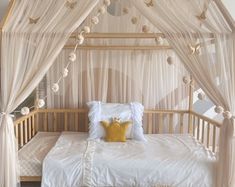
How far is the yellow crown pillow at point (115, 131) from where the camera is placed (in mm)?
3350

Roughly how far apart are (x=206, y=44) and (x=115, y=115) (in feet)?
→ 4.87

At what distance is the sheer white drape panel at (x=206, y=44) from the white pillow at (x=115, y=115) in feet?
3.88

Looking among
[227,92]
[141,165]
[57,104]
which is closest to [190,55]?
[227,92]

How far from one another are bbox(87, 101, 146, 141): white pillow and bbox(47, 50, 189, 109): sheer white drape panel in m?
0.20

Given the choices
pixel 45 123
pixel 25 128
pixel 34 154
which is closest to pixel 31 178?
pixel 34 154

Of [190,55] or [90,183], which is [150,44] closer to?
[190,55]

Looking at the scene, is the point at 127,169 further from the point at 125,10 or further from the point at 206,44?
the point at 125,10

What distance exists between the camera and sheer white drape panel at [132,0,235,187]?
242cm

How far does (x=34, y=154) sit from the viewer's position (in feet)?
→ 9.61

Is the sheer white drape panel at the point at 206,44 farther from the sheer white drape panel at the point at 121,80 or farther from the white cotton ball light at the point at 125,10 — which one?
the sheer white drape panel at the point at 121,80

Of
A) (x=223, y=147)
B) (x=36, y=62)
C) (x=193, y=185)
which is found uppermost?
(x=36, y=62)

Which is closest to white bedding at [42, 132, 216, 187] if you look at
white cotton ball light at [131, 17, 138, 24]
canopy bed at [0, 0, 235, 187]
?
canopy bed at [0, 0, 235, 187]

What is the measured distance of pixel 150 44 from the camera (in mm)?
3629

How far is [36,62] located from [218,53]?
5.05ft
